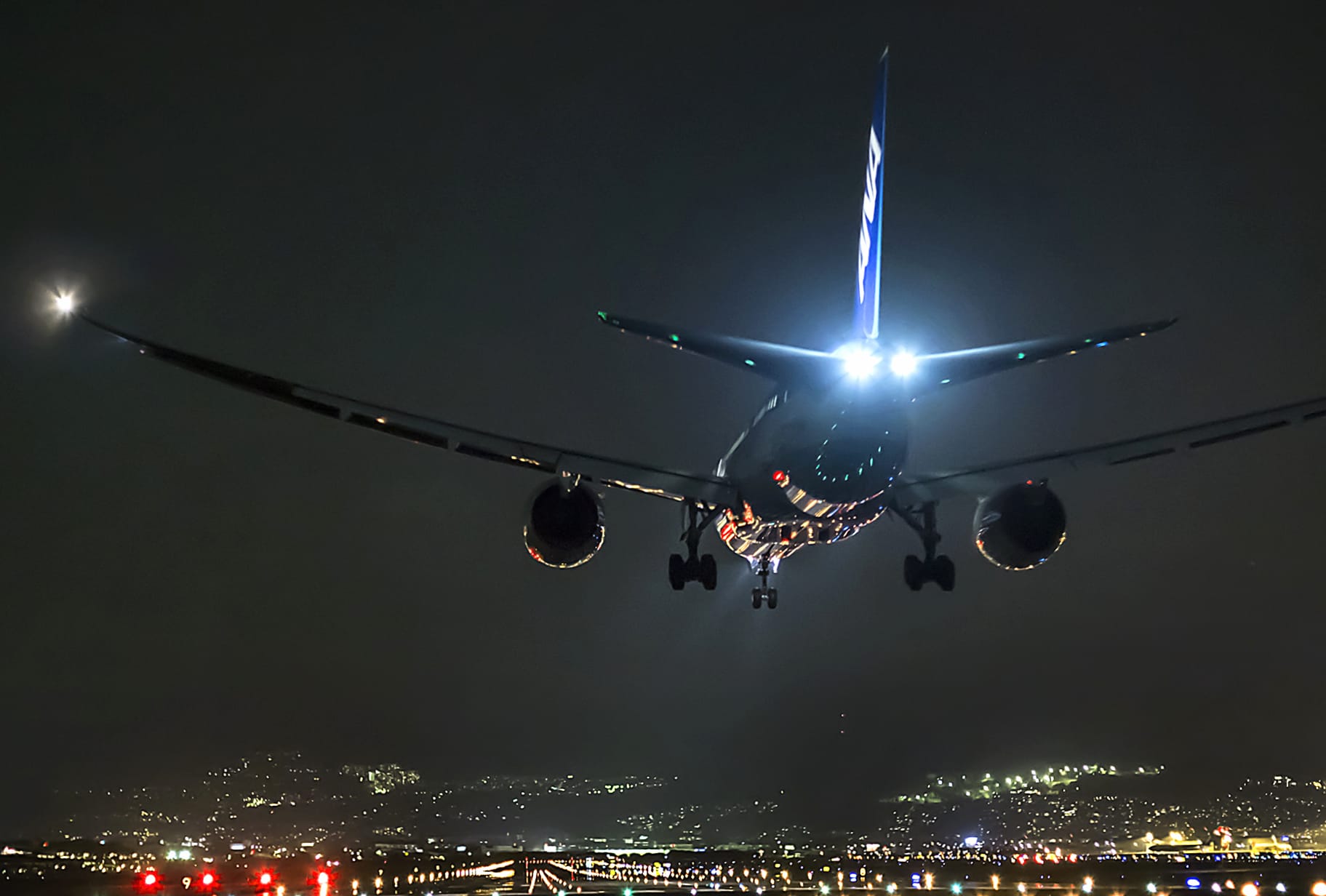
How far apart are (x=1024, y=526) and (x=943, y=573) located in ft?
9.83

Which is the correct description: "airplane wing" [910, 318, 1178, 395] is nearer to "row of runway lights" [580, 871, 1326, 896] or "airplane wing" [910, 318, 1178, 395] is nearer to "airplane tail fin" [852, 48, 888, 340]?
"airplane tail fin" [852, 48, 888, 340]

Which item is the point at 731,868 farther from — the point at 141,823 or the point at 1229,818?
the point at 141,823

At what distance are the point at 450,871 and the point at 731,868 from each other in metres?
14.9

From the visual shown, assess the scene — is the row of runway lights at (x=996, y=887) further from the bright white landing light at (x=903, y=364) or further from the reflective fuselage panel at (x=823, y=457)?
the bright white landing light at (x=903, y=364)

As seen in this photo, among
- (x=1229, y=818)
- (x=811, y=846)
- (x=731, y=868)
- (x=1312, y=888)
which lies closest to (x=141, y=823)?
(x=811, y=846)

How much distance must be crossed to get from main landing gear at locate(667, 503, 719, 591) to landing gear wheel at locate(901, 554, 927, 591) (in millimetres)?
4736

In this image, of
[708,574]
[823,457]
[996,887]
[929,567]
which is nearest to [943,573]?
[929,567]

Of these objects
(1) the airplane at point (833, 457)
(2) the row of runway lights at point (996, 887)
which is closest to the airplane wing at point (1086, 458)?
(1) the airplane at point (833, 457)

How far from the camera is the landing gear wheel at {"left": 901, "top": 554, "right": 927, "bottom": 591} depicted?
26.6 meters

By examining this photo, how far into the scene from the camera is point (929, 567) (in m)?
26.8

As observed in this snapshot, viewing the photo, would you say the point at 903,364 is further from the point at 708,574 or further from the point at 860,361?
the point at 708,574

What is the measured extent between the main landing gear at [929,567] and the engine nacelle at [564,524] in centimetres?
779

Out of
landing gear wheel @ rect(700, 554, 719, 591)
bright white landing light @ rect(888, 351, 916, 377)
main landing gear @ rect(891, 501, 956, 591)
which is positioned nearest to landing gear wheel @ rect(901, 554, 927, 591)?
main landing gear @ rect(891, 501, 956, 591)

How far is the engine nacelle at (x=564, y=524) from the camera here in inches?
936
